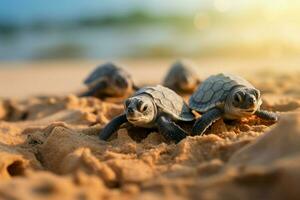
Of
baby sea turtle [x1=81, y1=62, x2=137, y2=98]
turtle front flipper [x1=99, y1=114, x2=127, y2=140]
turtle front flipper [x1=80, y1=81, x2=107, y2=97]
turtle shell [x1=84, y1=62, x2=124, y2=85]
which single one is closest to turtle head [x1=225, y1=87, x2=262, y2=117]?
turtle front flipper [x1=99, y1=114, x2=127, y2=140]

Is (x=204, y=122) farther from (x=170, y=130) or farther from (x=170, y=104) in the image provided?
(x=170, y=104)

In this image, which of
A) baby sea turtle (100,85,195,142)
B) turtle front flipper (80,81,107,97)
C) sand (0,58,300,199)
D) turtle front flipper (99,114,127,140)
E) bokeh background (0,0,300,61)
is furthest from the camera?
bokeh background (0,0,300,61)

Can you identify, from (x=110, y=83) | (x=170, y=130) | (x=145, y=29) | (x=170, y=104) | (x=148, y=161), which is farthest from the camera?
(x=145, y=29)

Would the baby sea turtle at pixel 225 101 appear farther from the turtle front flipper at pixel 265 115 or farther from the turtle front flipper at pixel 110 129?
the turtle front flipper at pixel 110 129

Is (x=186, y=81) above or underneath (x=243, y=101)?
underneath

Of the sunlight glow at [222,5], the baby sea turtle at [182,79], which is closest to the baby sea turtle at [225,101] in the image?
the baby sea turtle at [182,79]

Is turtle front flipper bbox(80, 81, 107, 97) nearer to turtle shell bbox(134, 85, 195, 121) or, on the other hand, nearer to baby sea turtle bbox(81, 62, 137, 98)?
baby sea turtle bbox(81, 62, 137, 98)

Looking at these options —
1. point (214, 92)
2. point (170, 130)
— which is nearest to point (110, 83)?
point (214, 92)

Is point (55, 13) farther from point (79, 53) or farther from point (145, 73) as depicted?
point (145, 73)
